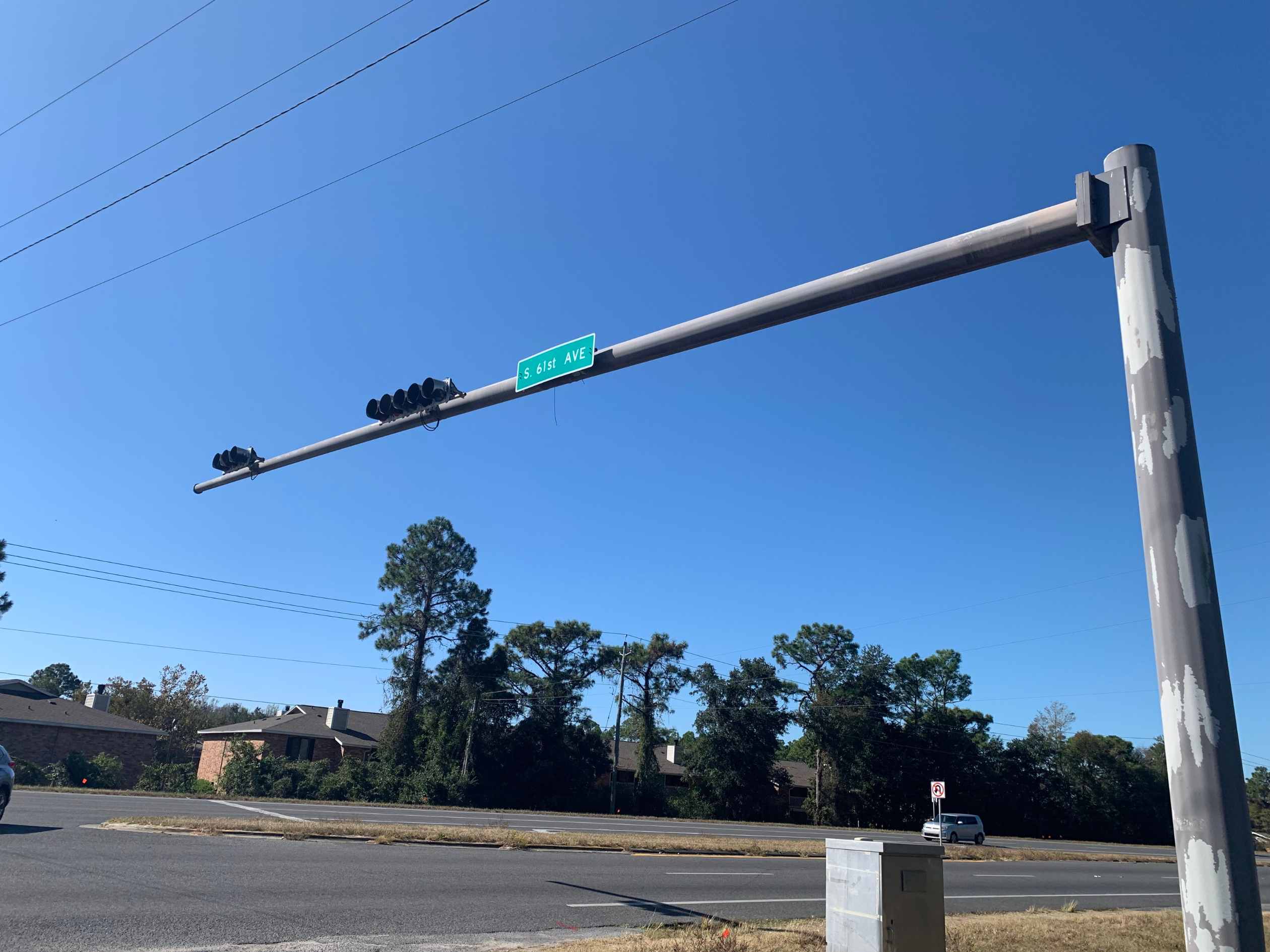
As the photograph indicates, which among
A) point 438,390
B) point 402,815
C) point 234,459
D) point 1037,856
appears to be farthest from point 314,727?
point 438,390

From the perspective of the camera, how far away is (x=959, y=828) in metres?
38.4

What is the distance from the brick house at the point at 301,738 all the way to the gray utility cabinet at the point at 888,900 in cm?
5028

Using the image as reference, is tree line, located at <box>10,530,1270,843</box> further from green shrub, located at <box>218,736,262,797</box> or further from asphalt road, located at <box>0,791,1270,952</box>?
asphalt road, located at <box>0,791,1270,952</box>

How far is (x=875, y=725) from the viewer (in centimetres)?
6084

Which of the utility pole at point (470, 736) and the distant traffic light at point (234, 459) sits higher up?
the distant traffic light at point (234, 459)

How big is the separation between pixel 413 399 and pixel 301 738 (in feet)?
163

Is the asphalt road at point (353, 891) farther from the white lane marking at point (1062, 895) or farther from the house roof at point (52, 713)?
the house roof at point (52, 713)

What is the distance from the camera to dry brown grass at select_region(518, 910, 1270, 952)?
8945 mm

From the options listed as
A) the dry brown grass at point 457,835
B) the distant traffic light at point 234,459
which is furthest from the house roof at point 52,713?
the distant traffic light at point 234,459

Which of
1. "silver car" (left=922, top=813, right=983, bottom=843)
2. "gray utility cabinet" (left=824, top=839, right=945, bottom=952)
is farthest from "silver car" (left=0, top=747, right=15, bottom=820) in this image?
"silver car" (left=922, top=813, right=983, bottom=843)

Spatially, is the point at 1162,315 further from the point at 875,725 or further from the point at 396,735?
the point at 875,725

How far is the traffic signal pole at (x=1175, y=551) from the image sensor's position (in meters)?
3.99

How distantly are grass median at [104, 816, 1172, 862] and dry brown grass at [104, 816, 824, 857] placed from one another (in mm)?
20

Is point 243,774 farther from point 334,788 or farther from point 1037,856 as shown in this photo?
point 1037,856
